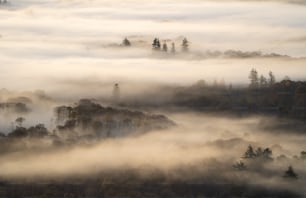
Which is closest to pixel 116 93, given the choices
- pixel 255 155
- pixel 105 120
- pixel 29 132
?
pixel 105 120

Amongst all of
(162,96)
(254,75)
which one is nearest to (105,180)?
(162,96)

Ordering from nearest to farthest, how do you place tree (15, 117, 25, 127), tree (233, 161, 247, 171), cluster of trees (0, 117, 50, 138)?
tree (233, 161, 247, 171) → cluster of trees (0, 117, 50, 138) → tree (15, 117, 25, 127)

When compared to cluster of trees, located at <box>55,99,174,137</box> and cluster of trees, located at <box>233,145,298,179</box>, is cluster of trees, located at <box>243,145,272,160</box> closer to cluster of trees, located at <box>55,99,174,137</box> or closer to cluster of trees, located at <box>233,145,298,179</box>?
cluster of trees, located at <box>233,145,298,179</box>

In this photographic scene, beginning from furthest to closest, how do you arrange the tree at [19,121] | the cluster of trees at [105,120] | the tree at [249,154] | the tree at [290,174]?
the cluster of trees at [105,120] → the tree at [19,121] → the tree at [249,154] → the tree at [290,174]

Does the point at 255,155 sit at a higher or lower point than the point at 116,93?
lower

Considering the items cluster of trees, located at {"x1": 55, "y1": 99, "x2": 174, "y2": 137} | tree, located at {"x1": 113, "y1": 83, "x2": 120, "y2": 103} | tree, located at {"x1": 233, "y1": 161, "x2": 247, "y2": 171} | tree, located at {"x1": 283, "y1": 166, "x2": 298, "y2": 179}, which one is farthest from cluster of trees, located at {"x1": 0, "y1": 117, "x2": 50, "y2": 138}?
tree, located at {"x1": 283, "y1": 166, "x2": 298, "y2": 179}

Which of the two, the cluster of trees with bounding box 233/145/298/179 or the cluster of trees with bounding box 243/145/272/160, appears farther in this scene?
the cluster of trees with bounding box 243/145/272/160

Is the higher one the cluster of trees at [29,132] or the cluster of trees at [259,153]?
the cluster of trees at [29,132]

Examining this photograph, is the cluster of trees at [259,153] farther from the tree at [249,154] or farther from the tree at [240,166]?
the tree at [240,166]

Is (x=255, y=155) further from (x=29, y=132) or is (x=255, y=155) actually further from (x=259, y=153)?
(x=29, y=132)

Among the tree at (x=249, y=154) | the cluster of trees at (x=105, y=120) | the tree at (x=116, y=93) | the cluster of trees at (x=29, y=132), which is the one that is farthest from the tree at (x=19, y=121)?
the tree at (x=249, y=154)

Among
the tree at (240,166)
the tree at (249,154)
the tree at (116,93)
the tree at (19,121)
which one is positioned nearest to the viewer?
the tree at (240,166)

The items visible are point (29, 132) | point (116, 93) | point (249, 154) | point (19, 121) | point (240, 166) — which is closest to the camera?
Answer: point (240, 166)
